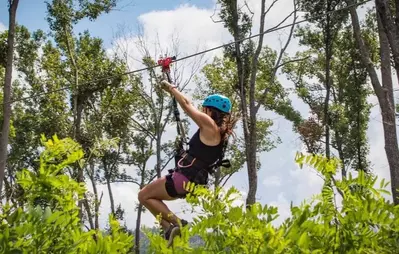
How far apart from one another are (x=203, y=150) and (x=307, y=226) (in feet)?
10.0

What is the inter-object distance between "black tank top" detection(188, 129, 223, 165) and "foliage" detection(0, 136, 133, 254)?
2.71 m

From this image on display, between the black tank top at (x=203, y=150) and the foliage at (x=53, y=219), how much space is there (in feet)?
8.88

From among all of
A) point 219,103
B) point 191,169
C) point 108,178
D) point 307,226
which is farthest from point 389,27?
point 108,178

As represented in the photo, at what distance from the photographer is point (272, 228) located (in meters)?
1.38

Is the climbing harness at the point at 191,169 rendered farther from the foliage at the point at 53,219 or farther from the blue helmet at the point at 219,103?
the foliage at the point at 53,219

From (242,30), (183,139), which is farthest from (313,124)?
(183,139)

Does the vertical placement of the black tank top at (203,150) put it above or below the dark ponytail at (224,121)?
below

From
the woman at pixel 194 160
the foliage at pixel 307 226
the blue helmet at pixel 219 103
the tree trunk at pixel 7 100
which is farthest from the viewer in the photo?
the tree trunk at pixel 7 100

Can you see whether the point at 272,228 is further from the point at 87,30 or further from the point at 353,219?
the point at 87,30

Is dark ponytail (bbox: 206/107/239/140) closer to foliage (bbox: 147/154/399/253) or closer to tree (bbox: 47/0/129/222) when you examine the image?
foliage (bbox: 147/154/399/253)

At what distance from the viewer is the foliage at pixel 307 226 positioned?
1.39 m

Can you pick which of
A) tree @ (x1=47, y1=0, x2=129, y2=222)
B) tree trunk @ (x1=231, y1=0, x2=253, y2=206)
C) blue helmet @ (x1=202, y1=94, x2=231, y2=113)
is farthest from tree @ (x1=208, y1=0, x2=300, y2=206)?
blue helmet @ (x1=202, y1=94, x2=231, y2=113)

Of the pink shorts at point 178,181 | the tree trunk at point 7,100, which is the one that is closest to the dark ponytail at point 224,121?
the pink shorts at point 178,181

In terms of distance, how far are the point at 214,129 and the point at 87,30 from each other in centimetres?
2065
